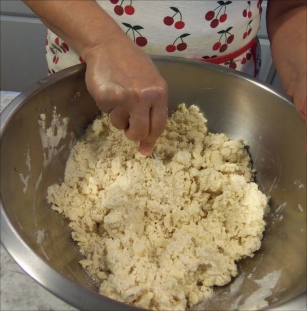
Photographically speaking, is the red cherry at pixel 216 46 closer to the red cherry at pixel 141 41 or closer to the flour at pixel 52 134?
the red cherry at pixel 141 41

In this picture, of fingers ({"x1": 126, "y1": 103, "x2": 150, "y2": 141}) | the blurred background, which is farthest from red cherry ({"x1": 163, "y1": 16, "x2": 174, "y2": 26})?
the blurred background

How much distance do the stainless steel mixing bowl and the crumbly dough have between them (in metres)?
0.03

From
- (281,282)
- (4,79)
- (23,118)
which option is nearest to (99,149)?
(23,118)

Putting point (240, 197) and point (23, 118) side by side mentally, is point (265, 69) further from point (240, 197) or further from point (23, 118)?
point (23, 118)

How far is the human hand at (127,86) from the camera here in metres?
0.63

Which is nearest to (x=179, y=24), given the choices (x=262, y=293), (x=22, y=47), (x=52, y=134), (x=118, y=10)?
(x=118, y=10)

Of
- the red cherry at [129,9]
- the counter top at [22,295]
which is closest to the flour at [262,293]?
the counter top at [22,295]

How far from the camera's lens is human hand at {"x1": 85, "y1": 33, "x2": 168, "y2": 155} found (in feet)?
2.08

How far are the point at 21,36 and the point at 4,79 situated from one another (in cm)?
28

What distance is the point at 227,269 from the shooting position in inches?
27.3

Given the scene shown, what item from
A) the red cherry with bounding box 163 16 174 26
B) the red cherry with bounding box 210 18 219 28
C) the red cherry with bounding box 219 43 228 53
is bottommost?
the red cherry with bounding box 219 43 228 53

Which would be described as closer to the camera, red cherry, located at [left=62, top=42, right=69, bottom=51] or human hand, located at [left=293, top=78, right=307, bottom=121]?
human hand, located at [left=293, top=78, right=307, bottom=121]

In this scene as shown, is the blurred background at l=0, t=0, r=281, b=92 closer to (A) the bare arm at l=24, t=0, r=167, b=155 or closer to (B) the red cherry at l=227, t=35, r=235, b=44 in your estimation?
(B) the red cherry at l=227, t=35, r=235, b=44

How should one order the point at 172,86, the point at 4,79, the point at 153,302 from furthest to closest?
1. the point at 4,79
2. the point at 172,86
3. the point at 153,302
